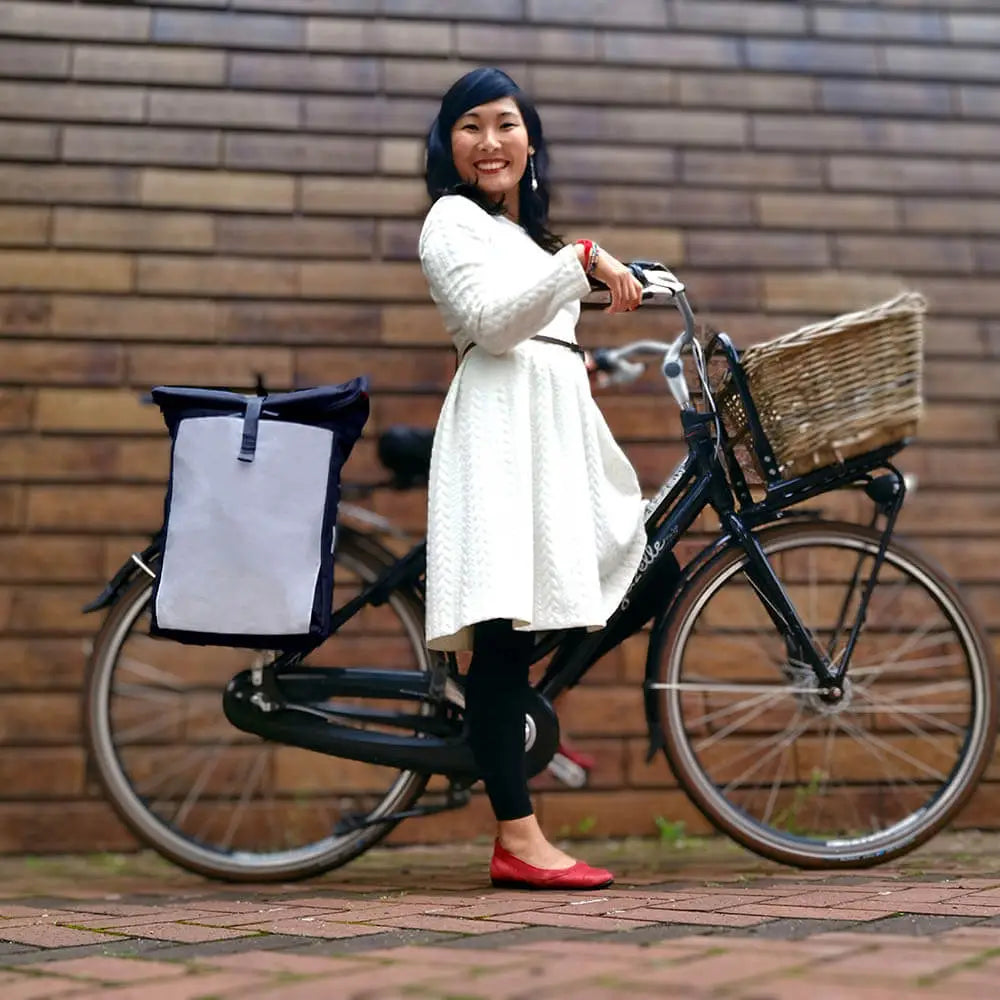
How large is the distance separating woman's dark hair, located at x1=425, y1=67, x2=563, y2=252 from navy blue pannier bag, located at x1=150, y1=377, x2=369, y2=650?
59 centimetres

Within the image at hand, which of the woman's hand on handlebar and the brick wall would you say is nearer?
the woman's hand on handlebar

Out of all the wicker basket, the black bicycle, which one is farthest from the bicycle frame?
the wicker basket

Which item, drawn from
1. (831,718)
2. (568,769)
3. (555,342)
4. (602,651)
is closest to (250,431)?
(555,342)

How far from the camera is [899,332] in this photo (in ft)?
7.30

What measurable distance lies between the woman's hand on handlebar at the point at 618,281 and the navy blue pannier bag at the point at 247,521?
636 millimetres

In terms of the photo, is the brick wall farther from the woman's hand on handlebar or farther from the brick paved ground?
the woman's hand on handlebar

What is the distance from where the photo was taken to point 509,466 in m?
2.24

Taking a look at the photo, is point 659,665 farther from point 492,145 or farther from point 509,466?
point 492,145

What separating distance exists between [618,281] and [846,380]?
53 cm

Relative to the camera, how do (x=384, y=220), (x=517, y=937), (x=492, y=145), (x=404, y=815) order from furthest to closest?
(x=384, y=220), (x=404, y=815), (x=492, y=145), (x=517, y=937)

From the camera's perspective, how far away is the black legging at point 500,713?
230cm

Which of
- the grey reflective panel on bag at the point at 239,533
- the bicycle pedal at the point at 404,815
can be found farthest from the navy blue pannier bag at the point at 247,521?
the bicycle pedal at the point at 404,815

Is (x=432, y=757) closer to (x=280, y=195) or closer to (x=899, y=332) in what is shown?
(x=899, y=332)

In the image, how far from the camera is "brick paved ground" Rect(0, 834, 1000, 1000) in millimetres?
1381
